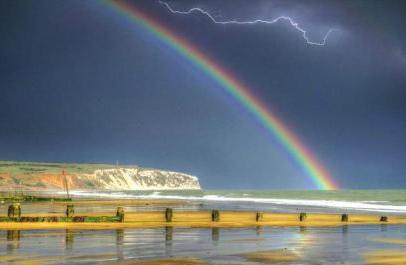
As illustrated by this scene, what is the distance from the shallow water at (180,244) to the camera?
24719 mm

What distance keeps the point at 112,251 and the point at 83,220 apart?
70.0 ft

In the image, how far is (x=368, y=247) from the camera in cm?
3038

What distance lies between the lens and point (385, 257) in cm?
2612

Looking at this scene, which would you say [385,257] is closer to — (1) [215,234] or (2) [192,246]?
(2) [192,246]

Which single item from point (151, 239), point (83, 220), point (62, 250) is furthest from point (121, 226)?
point (62, 250)

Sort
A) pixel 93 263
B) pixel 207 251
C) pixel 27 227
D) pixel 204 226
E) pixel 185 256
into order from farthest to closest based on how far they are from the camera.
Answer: pixel 204 226 → pixel 27 227 → pixel 207 251 → pixel 185 256 → pixel 93 263

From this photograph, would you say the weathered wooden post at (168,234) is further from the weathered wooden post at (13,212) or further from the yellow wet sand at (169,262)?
the weathered wooden post at (13,212)

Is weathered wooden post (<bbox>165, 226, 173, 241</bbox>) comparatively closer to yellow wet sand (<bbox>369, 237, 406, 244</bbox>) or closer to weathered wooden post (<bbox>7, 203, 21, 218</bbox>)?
yellow wet sand (<bbox>369, 237, 406, 244</bbox>)

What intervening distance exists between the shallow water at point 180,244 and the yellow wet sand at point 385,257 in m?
0.44

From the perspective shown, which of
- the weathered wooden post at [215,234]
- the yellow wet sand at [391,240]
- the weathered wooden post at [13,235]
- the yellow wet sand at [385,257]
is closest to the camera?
the yellow wet sand at [385,257]

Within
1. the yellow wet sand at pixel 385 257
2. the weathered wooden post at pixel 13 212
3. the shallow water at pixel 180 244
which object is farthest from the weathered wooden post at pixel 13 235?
the yellow wet sand at pixel 385 257

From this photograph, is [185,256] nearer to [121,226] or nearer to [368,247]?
[368,247]

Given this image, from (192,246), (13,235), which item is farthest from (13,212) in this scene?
(192,246)

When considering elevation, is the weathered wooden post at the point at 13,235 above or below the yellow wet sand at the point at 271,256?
below
